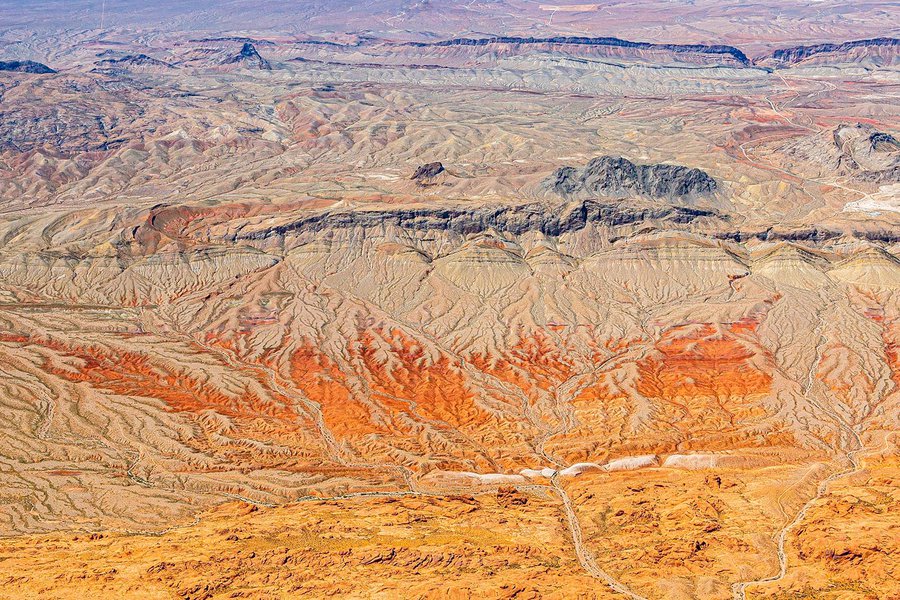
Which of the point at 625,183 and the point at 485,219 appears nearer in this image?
the point at 485,219

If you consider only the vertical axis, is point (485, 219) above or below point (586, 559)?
above

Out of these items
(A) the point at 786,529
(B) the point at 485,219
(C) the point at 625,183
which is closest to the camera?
(A) the point at 786,529

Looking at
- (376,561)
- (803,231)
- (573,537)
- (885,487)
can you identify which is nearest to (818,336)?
(803,231)

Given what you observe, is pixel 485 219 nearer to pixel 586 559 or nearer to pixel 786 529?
pixel 786 529

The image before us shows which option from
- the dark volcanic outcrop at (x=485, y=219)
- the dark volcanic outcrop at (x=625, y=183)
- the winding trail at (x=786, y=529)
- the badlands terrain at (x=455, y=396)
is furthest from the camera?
the dark volcanic outcrop at (x=625, y=183)

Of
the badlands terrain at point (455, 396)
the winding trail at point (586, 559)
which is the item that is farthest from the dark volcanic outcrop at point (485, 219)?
the winding trail at point (586, 559)

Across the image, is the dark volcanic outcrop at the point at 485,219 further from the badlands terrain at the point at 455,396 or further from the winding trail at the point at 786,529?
the winding trail at the point at 786,529

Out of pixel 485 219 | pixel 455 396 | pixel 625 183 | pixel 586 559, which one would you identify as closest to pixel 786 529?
pixel 586 559

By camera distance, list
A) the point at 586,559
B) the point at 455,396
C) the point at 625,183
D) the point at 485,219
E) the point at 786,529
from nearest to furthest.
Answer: the point at 586,559 < the point at 786,529 < the point at 455,396 < the point at 485,219 < the point at 625,183

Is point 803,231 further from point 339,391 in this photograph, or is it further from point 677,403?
point 339,391

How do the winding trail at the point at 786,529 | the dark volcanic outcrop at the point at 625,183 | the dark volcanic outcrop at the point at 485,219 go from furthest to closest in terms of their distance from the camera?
1. the dark volcanic outcrop at the point at 625,183
2. the dark volcanic outcrop at the point at 485,219
3. the winding trail at the point at 786,529

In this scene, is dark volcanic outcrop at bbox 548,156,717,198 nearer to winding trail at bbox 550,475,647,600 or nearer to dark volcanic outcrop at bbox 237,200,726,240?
dark volcanic outcrop at bbox 237,200,726,240

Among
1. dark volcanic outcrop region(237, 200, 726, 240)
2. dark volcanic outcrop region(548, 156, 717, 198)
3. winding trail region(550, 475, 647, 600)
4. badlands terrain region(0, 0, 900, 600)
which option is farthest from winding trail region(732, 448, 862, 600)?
dark volcanic outcrop region(548, 156, 717, 198)
